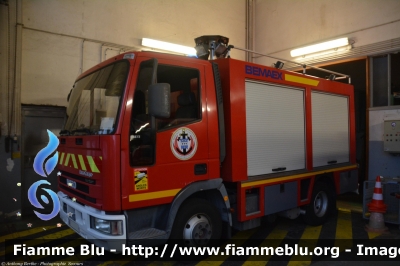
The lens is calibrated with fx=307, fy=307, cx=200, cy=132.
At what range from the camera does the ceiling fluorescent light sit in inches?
301

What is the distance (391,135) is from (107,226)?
6208 mm

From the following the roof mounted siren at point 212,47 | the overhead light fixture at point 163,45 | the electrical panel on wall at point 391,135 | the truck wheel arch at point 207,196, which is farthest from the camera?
the overhead light fixture at point 163,45

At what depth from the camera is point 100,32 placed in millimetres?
6875

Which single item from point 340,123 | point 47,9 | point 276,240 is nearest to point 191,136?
point 276,240

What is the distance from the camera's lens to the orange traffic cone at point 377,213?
5277mm

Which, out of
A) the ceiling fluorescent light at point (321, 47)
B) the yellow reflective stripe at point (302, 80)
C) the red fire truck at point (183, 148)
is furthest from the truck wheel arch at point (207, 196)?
the ceiling fluorescent light at point (321, 47)

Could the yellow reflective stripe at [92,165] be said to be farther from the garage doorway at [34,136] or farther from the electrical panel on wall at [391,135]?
the electrical panel on wall at [391,135]

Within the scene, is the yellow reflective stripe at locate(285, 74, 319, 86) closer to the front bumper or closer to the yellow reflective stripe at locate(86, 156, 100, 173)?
the yellow reflective stripe at locate(86, 156, 100, 173)

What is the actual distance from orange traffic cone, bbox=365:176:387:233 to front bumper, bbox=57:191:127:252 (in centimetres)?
435

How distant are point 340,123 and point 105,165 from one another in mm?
5040

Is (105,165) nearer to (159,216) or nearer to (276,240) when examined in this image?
(159,216)

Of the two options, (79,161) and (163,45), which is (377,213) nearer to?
(79,161)

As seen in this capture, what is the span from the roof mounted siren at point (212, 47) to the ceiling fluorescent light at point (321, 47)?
13.3ft

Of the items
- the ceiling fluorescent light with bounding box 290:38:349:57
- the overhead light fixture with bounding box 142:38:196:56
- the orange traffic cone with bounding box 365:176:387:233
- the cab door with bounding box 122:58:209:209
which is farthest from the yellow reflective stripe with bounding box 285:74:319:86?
the overhead light fixture with bounding box 142:38:196:56
